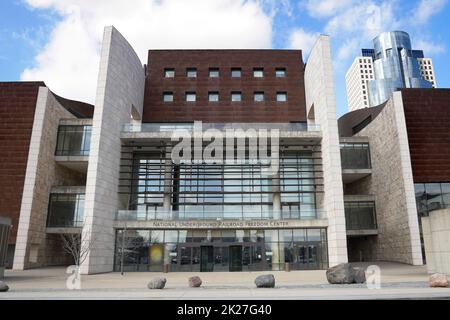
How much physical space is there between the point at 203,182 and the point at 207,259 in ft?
27.4

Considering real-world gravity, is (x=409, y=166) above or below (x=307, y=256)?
above

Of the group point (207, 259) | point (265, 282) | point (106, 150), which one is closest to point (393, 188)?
point (207, 259)

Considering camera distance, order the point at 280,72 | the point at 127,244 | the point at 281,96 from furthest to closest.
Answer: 1. the point at 280,72
2. the point at 281,96
3. the point at 127,244

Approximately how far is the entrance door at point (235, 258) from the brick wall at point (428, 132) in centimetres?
2050

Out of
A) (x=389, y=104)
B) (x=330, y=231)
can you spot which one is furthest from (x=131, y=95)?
(x=389, y=104)

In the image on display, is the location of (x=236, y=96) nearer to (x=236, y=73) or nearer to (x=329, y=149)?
(x=236, y=73)

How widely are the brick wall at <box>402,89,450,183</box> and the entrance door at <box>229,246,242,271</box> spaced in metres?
20.5

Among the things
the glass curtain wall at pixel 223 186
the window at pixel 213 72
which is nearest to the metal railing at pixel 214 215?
the glass curtain wall at pixel 223 186

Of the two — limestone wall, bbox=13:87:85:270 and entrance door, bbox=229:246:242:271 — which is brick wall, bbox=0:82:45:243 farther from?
entrance door, bbox=229:246:242:271

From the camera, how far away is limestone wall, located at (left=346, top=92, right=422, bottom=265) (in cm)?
3703

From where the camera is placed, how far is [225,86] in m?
48.7
